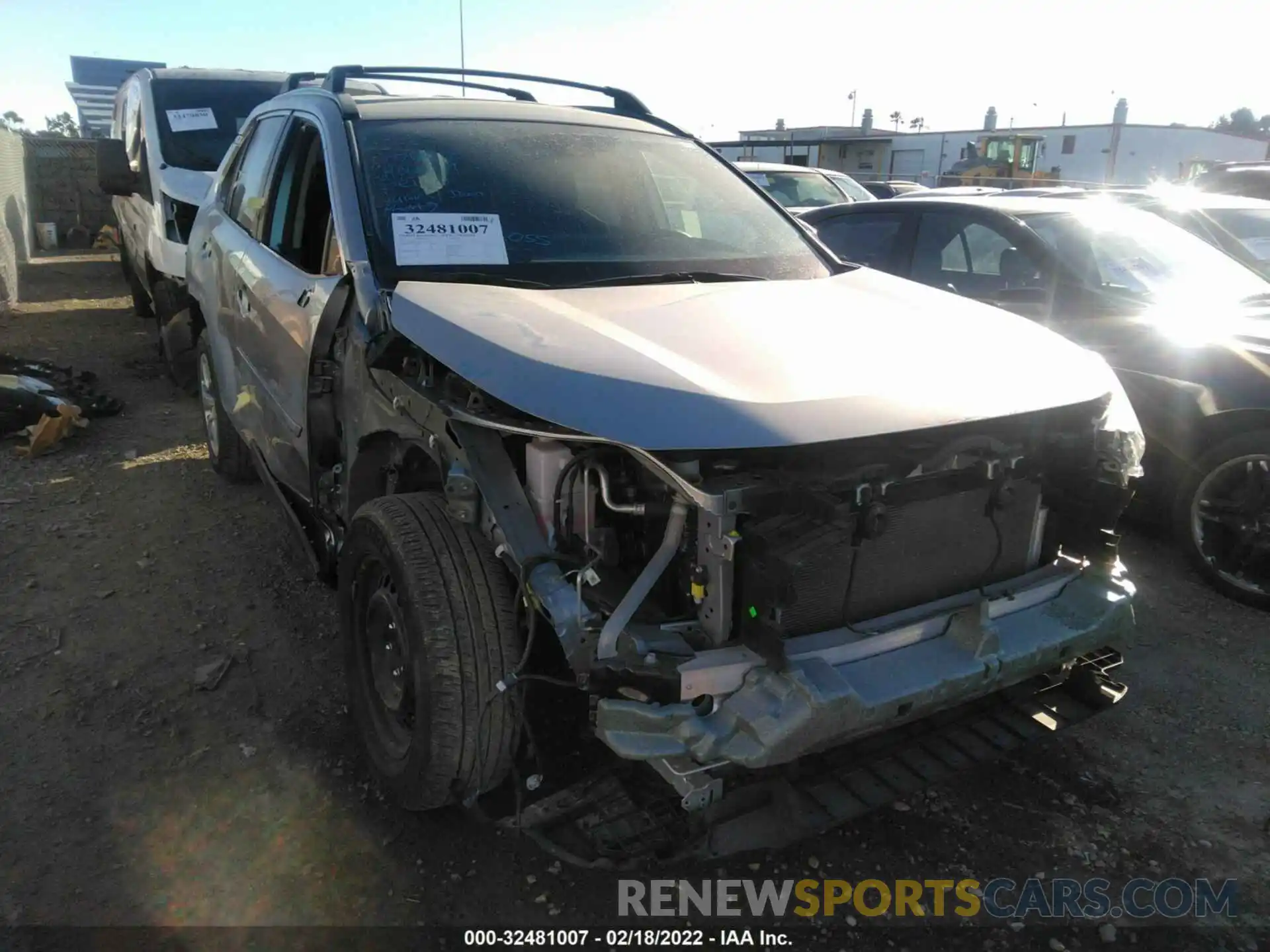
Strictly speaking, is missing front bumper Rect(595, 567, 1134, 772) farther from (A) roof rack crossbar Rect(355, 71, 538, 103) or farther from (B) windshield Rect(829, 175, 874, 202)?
(B) windshield Rect(829, 175, 874, 202)

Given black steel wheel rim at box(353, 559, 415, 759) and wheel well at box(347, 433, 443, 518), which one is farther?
wheel well at box(347, 433, 443, 518)

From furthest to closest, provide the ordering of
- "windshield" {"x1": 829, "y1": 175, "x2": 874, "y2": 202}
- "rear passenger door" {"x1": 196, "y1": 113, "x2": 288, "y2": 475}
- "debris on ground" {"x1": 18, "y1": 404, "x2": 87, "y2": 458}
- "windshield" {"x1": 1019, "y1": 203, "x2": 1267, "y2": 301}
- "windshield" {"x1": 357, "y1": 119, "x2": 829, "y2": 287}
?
"windshield" {"x1": 829, "y1": 175, "x2": 874, "y2": 202} → "debris on ground" {"x1": 18, "y1": 404, "x2": 87, "y2": 458} → "windshield" {"x1": 1019, "y1": 203, "x2": 1267, "y2": 301} → "rear passenger door" {"x1": 196, "y1": 113, "x2": 288, "y2": 475} → "windshield" {"x1": 357, "y1": 119, "x2": 829, "y2": 287}

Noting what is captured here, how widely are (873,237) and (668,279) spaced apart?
324 cm

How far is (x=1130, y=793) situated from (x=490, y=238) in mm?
2721

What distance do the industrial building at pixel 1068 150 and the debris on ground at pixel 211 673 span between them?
1472 inches

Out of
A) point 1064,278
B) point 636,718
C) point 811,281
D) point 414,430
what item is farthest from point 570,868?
point 1064,278

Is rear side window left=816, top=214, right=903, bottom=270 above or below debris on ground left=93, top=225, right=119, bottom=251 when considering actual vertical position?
above

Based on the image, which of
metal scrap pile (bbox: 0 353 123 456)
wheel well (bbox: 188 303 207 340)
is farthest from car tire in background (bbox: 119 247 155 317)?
wheel well (bbox: 188 303 207 340)

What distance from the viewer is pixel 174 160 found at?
761cm

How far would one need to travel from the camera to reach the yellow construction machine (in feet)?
95.0

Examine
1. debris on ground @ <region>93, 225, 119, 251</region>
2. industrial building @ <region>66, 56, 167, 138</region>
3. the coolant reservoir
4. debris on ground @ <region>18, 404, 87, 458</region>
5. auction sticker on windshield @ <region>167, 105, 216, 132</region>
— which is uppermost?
industrial building @ <region>66, 56, 167, 138</region>

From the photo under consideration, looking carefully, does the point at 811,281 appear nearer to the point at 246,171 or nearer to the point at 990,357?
the point at 990,357

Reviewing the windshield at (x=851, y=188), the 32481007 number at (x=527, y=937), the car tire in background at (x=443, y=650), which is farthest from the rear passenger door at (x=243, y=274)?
the windshield at (x=851, y=188)

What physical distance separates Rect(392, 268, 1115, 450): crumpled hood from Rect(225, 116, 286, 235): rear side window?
1.72 m
